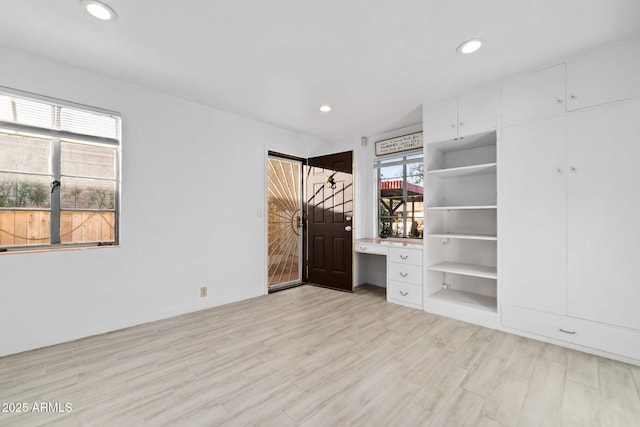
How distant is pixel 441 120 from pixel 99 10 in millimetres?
3233

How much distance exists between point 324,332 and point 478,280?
83.5 inches

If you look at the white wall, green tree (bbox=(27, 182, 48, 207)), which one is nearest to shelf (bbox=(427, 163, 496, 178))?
the white wall

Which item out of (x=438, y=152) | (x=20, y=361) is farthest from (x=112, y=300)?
(x=438, y=152)

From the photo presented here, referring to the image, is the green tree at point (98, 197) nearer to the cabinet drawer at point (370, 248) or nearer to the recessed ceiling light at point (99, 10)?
the recessed ceiling light at point (99, 10)

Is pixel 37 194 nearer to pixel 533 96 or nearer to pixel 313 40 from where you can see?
pixel 313 40

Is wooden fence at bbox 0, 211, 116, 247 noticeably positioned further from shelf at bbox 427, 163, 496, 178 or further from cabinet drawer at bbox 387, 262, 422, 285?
shelf at bbox 427, 163, 496, 178

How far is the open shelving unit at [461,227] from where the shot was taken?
314 cm

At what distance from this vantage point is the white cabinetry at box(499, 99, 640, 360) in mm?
2158

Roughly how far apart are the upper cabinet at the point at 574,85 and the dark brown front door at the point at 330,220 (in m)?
2.08

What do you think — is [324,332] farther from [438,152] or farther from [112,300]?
[438,152]

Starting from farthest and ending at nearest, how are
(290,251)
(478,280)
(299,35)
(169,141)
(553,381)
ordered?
1. (290,251)
2. (478,280)
3. (169,141)
4. (299,35)
5. (553,381)

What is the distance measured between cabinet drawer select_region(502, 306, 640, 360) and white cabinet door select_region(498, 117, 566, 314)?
80 mm

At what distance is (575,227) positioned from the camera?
237cm

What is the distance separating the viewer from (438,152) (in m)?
3.54
